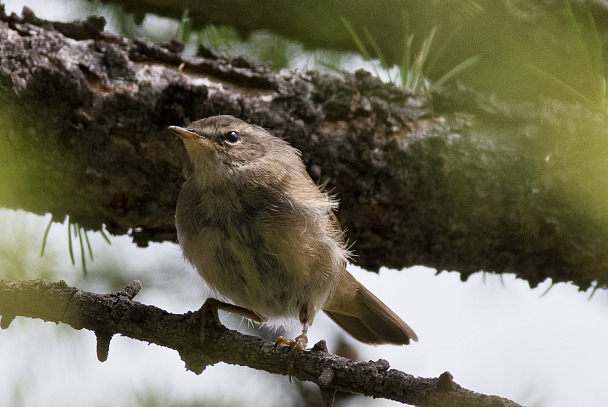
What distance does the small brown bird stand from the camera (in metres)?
3.70

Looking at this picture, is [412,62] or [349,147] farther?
[412,62]

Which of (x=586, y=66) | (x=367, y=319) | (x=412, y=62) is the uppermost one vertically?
(x=586, y=66)

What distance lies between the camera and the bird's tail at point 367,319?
4660 mm

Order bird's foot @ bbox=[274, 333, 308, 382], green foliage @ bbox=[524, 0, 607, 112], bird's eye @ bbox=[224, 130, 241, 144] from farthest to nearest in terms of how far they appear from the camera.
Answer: bird's eye @ bbox=[224, 130, 241, 144]
green foliage @ bbox=[524, 0, 607, 112]
bird's foot @ bbox=[274, 333, 308, 382]

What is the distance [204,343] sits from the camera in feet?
10.2

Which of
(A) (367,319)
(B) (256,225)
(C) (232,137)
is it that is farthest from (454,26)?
(A) (367,319)

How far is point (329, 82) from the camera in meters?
4.00

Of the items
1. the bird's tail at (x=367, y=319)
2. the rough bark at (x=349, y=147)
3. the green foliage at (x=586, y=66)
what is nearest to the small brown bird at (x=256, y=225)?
the rough bark at (x=349, y=147)

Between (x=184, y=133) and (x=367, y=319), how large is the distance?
2014 mm

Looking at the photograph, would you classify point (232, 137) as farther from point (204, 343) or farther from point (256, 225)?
point (204, 343)

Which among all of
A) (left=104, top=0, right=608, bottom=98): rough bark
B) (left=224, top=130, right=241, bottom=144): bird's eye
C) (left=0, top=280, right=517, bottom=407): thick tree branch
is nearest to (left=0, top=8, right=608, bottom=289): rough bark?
(left=224, top=130, right=241, bottom=144): bird's eye

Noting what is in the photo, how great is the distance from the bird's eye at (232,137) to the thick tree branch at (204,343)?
1226 millimetres

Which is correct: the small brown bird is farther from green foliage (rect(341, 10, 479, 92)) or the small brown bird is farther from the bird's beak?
green foliage (rect(341, 10, 479, 92))

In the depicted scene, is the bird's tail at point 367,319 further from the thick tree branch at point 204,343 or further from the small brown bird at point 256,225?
the thick tree branch at point 204,343
